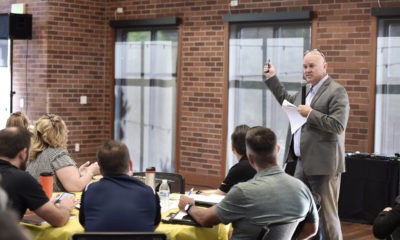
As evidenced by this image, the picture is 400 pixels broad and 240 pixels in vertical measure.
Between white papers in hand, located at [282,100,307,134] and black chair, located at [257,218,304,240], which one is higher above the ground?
white papers in hand, located at [282,100,307,134]

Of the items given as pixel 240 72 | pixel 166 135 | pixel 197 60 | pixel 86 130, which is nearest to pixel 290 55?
pixel 240 72

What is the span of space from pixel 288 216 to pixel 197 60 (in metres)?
5.54

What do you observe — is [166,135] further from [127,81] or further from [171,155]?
[127,81]

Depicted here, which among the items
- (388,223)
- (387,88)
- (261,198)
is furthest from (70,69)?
(388,223)

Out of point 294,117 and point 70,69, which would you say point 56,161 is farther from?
point 70,69

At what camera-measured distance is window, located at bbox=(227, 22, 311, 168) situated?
7145 mm

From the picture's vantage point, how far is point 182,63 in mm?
8211

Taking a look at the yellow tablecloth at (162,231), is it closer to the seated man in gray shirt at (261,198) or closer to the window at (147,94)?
the seated man in gray shirt at (261,198)

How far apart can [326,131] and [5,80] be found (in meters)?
5.55

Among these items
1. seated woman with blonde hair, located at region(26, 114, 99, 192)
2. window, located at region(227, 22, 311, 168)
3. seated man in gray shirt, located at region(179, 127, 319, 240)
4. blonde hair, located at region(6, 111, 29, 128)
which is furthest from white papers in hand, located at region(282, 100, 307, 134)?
window, located at region(227, 22, 311, 168)

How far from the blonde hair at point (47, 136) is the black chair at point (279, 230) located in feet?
6.06

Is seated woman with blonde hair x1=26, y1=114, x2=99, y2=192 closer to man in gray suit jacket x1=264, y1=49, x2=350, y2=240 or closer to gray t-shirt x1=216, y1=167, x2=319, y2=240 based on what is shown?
gray t-shirt x1=216, y1=167, x2=319, y2=240

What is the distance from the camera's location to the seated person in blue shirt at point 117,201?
267 centimetres

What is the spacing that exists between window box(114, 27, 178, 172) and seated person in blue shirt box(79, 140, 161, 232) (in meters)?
5.59
